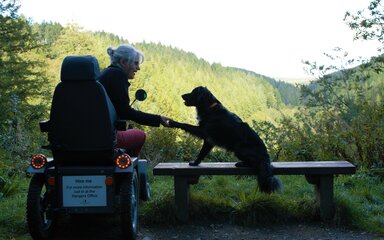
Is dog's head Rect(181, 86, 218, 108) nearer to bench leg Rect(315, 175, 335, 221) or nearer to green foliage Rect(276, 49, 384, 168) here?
bench leg Rect(315, 175, 335, 221)

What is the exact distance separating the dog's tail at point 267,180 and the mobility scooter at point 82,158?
141cm

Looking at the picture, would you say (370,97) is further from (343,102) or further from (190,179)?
(190,179)

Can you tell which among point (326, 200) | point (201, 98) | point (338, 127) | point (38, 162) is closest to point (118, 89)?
point (38, 162)

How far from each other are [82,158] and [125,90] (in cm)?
75

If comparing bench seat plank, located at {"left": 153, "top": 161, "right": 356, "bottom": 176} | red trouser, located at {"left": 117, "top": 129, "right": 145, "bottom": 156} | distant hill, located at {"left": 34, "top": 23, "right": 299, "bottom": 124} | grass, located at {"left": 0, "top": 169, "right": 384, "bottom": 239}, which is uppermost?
distant hill, located at {"left": 34, "top": 23, "right": 299, "bottom": 124}

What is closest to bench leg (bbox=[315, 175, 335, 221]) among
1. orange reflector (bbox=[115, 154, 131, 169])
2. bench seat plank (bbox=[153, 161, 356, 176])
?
bench seat plank (bbox=[153, 161, 356, 176])

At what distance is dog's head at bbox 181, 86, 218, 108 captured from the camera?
15.1 ft

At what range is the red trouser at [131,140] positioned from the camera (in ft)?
13.3

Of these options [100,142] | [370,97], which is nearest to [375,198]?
[370,97]

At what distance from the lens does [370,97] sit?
A: 7539mm

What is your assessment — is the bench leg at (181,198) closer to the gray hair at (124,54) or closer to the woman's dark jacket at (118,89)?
the woman's dark jacket at (118,89)

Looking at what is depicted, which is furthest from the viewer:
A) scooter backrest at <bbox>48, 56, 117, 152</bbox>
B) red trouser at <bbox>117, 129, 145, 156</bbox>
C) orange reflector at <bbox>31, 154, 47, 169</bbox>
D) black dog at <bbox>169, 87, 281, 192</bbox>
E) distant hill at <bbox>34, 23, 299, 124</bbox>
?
distant hill at <bbox>34, 23, 299, 124</bbox>

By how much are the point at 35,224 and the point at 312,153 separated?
5.01 m

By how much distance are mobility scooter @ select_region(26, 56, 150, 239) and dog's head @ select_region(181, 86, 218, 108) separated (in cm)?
124
